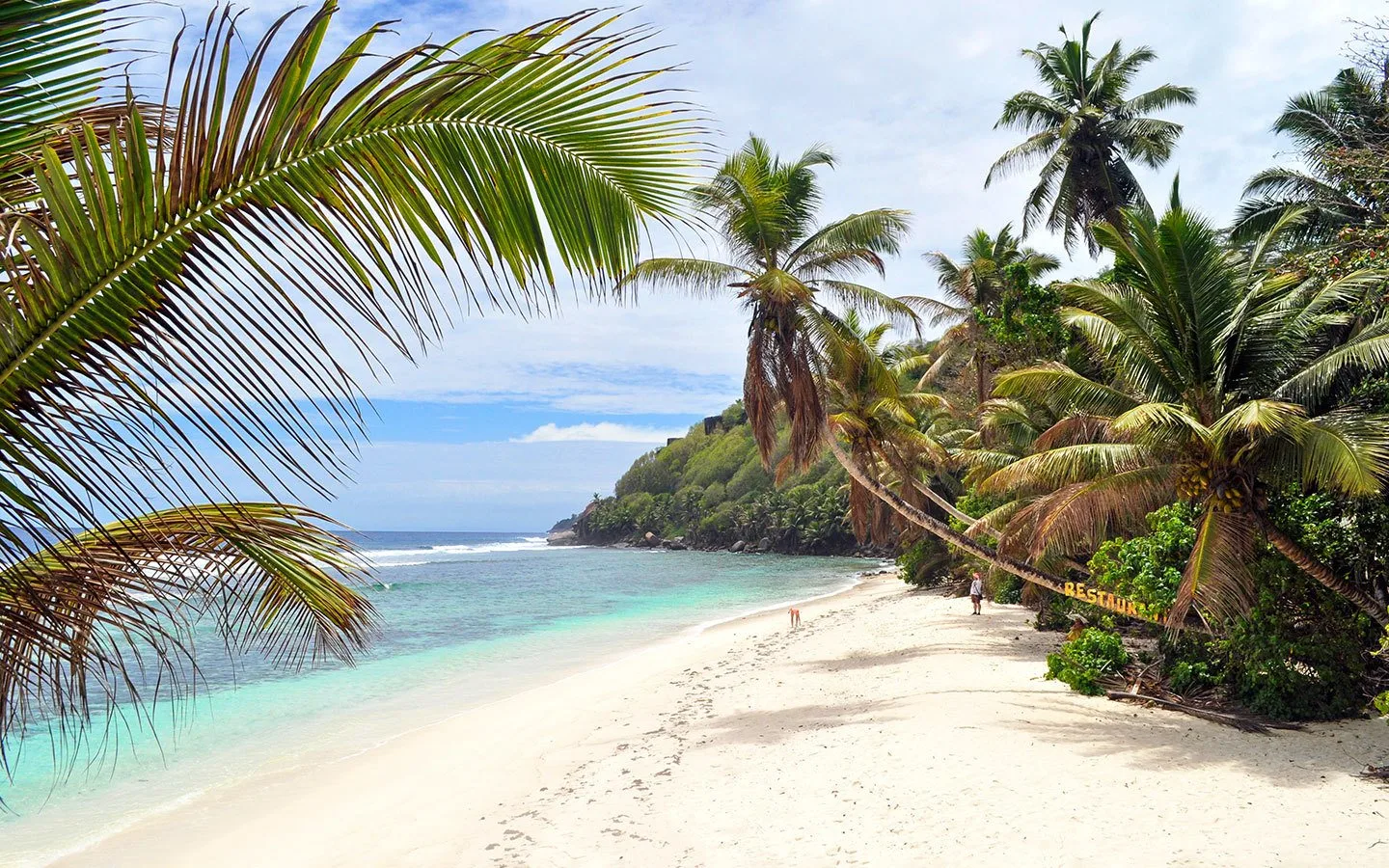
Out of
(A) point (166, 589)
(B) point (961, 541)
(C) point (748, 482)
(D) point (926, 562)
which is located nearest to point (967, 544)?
(B) point (961, 541)

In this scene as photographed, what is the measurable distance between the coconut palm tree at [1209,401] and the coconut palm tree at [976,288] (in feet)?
43.2

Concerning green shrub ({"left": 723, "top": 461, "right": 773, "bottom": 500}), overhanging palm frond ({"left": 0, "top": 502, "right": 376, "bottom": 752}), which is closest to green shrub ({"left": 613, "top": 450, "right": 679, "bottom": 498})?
green shrub ({"left": 723, "top": 461, "right": 773, "bottom": 500})

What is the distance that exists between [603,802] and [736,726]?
326cm

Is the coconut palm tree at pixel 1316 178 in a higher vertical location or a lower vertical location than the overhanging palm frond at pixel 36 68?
higher

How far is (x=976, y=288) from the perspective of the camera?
86.5ft

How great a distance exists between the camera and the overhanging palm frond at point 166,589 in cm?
186

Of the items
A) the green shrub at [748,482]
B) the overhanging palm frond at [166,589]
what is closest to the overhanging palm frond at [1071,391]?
the overhanging palm frond at [166,589]

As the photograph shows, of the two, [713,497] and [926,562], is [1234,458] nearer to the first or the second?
[926,562]

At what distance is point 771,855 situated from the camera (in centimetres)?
750

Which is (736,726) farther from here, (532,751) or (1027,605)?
(1027,605)

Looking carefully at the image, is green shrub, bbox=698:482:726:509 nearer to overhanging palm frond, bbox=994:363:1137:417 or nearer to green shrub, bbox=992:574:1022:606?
green shrub, bbox=992:574:1022:606

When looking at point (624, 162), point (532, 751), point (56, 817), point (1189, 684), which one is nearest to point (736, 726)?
→ point (532, 751)

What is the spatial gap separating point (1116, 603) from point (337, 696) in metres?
15.1

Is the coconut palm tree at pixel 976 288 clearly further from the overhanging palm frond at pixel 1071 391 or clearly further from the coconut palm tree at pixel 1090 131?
the overhanging palm frond at pixel 1071 391
